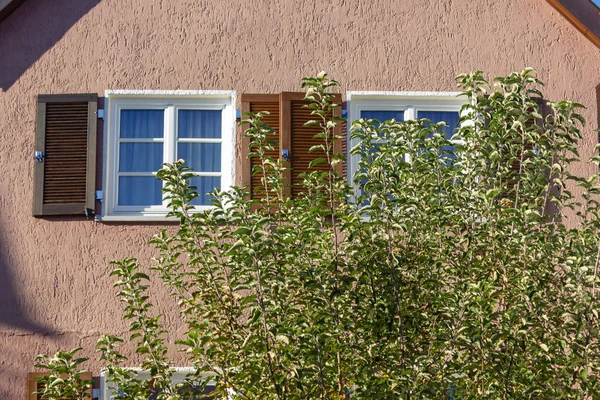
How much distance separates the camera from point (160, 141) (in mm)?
10133

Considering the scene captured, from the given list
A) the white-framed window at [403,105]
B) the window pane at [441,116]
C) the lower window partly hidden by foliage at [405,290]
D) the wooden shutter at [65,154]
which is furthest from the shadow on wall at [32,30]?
the lower window partly hidden by foliage at [405,290]

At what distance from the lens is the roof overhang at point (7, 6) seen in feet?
32.5

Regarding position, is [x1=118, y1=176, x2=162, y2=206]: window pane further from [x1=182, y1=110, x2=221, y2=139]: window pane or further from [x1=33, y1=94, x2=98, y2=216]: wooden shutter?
[x1=182, y1=110, x2=221, y2=139]: window pane

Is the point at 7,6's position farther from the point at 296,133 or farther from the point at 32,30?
the point at 296,133

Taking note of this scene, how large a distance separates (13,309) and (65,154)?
4.60ft

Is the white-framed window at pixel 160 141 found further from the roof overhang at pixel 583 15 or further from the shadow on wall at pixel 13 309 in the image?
the roof overhang at pixel 583 15

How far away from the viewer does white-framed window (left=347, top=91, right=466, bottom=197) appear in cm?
1009

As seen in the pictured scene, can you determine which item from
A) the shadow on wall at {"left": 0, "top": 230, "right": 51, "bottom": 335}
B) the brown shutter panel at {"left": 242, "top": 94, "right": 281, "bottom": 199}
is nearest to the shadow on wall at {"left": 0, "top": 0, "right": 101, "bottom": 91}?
the brown shutter panel at {"left": 242, "top": 94, "right": 281, "bottom": 199}

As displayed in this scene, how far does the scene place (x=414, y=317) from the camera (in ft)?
21.8

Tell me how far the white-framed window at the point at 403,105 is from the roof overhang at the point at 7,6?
9.93 ft

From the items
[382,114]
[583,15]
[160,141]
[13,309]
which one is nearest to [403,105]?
[382,114]

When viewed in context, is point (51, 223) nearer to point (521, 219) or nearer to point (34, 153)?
point (34, 153)

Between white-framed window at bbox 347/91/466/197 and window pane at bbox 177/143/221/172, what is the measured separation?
119cm

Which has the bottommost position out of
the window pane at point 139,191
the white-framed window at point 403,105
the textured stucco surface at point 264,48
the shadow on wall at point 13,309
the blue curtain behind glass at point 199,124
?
the shadow on wall at point 13,309
